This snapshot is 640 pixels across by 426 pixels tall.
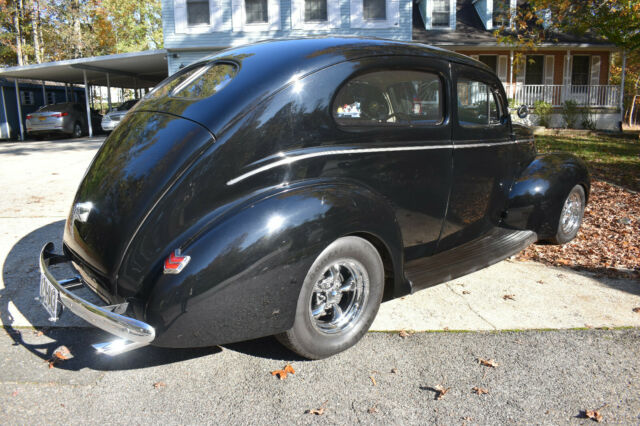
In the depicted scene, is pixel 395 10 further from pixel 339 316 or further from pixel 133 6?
pixel 133 6

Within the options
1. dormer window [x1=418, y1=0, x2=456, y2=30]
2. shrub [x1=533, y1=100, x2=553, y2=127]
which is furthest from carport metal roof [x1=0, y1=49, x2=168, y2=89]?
shrub [x1=533, y1=100, x2=553, y2=127]

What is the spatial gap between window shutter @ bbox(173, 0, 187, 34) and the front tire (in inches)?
710

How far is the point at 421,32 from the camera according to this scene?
831 inches

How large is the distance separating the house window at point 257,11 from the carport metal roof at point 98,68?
356cm

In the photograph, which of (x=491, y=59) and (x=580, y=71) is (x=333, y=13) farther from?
(x=580, y=71)

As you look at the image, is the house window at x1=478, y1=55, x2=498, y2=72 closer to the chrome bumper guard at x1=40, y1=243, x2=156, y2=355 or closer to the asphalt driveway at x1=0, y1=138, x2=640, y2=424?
the asphalt driveway at x1=0, y1=138, x2=640, y2=424

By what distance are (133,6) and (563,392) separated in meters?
44.9

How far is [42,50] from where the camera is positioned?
32.5 m

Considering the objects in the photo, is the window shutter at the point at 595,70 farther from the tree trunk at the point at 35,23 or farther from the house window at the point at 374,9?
the tree trunk at the point at 35,23

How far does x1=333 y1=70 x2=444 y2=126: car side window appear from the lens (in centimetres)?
334

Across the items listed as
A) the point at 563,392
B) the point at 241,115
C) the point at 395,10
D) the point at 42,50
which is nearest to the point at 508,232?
the point at 563,392

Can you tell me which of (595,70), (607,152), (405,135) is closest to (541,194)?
(405,135)

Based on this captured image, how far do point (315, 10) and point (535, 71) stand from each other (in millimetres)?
11152

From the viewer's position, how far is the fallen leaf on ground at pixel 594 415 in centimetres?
255
